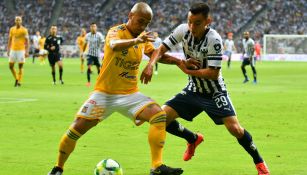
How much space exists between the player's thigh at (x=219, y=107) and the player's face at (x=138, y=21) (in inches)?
58.7

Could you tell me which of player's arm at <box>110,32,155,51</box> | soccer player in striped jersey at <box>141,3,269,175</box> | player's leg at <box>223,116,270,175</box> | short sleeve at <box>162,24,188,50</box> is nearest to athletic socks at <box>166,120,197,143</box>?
soccer player in striped jersey at <box>141,3,269,175</box>

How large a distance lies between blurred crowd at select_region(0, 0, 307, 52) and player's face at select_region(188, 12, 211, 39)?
5964 cm

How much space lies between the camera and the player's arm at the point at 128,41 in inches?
338

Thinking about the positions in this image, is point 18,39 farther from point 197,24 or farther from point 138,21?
point 138,21

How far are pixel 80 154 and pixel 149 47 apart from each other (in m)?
2.61

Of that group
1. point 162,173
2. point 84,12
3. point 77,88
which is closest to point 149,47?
point 162,173

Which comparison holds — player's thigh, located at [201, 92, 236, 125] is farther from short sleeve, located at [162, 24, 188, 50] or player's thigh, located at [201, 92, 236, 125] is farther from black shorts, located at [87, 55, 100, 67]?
black shorts, located at [87, 55, 100, 67]

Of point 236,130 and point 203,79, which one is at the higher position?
point 203,79

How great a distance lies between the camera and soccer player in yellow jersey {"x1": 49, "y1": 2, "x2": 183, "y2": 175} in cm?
916

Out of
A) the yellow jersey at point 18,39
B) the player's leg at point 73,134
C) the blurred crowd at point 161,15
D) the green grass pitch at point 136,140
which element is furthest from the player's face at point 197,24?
the blurred crowd at point 161,15

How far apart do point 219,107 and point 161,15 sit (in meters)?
64.8

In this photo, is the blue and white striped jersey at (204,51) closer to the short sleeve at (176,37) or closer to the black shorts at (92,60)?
the short sleeve at (176,37)

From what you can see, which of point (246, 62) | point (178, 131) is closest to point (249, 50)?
point (246, 62)

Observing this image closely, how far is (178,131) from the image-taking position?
10727mm
